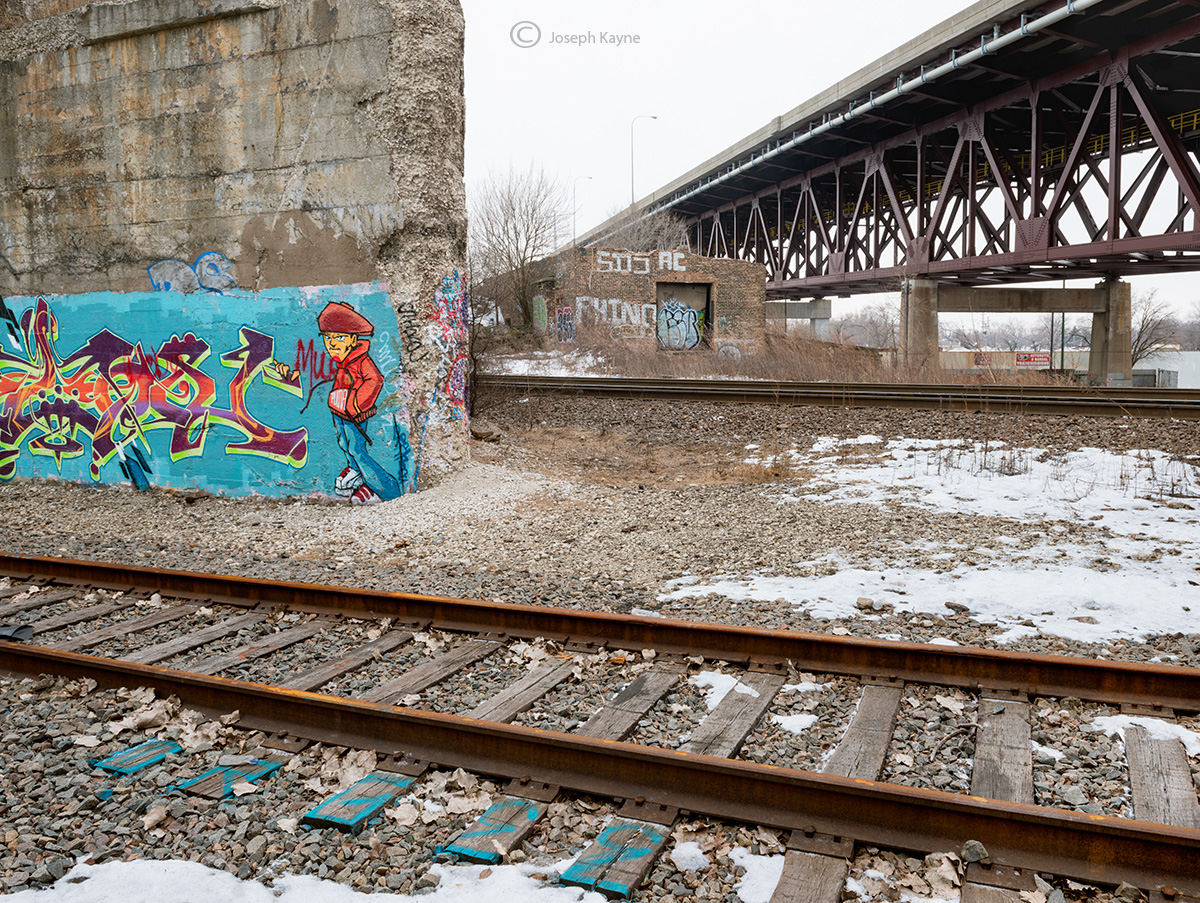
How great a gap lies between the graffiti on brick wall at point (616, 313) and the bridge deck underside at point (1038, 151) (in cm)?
1012

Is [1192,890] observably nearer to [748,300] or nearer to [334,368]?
[334,368]

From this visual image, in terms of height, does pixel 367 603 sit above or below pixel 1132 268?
below

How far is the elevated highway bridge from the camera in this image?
21453mm

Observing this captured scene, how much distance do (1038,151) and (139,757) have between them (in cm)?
2829

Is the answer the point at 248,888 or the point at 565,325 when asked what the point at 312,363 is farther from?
the point at 565,325

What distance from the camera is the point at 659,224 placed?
1781 inches

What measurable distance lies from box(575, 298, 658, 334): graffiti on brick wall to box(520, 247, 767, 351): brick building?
4cm

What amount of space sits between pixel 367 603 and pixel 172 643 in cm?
127

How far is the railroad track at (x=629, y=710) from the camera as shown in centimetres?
311

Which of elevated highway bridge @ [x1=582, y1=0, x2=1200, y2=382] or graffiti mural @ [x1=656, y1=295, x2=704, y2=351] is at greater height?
elevated highway bridge @ [x1=582, y1=0, x2=1200, y2=382]

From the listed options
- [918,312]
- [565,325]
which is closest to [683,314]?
[565,325]

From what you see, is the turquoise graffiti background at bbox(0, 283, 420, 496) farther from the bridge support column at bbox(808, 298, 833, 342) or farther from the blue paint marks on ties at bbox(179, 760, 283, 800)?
the bridge support column at bbox(808, 298, 833, 342)

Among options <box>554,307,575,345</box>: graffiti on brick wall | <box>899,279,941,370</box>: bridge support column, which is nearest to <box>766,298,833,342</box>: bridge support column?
<box>899,279,941,370</box>: bridge support column

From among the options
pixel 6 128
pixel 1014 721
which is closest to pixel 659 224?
pixel 6 128
